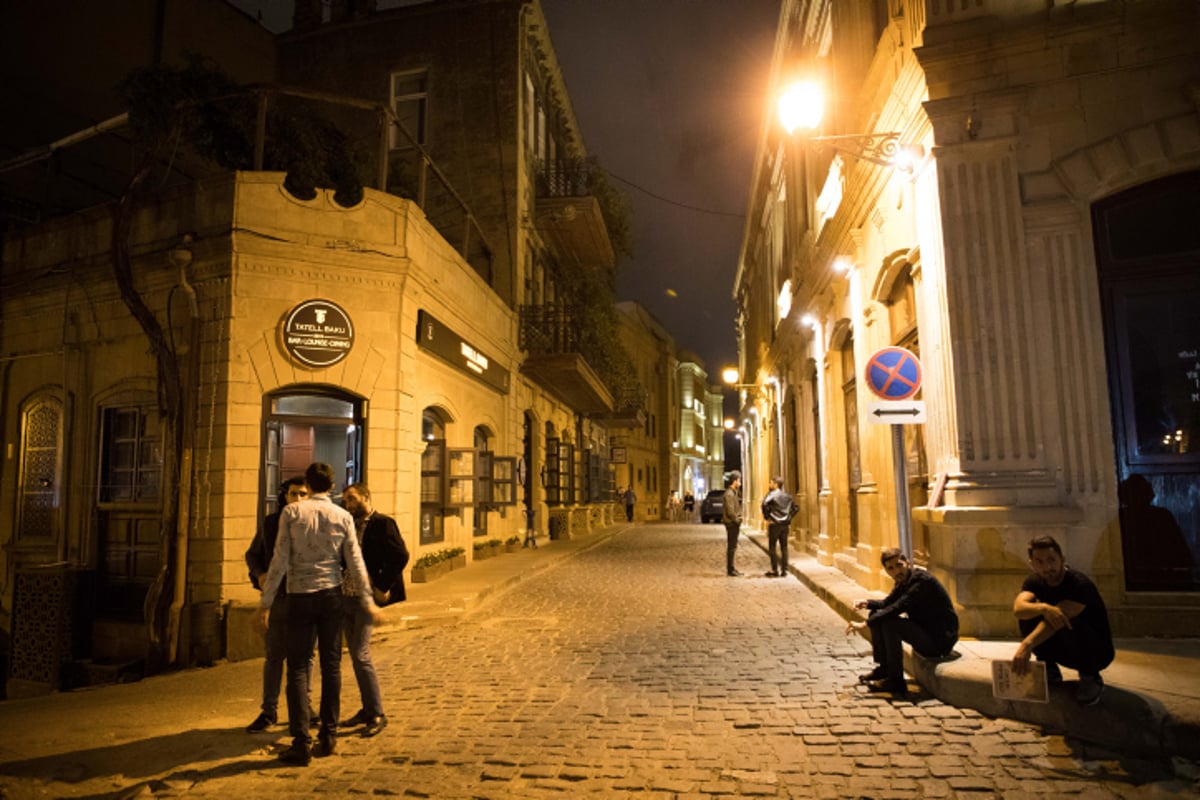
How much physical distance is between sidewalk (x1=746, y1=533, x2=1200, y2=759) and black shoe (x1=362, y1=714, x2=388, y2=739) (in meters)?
3.99

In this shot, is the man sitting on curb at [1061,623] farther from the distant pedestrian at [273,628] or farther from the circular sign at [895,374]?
the distant pedestrian at [273,628]

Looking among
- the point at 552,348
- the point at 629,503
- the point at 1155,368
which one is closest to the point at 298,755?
the point at 1155,368

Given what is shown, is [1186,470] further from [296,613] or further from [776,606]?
[296,613]

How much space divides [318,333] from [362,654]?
601 centimetres

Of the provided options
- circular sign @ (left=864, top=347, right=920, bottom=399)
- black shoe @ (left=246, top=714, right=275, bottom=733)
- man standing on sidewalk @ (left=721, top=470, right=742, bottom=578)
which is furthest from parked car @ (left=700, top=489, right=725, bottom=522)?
black shoe @ (left=246, top=714, right=275, bottom=733)

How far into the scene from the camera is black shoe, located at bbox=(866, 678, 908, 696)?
18.6ft

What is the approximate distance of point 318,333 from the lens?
401 inches

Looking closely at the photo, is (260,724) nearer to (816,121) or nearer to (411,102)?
(816,121)

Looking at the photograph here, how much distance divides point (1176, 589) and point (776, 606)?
4.59m

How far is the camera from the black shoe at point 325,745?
15.5 feet

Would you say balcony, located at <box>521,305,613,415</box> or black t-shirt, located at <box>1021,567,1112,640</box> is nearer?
black t-shirt, located at <box>1021,567,1112,640</box>

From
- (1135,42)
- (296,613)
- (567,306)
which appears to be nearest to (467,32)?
(567,306)

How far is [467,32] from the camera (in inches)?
733

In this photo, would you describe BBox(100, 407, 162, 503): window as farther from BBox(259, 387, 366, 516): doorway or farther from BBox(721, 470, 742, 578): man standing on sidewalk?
BBox(721, 470, 742, 578): man standing on sidewalk
